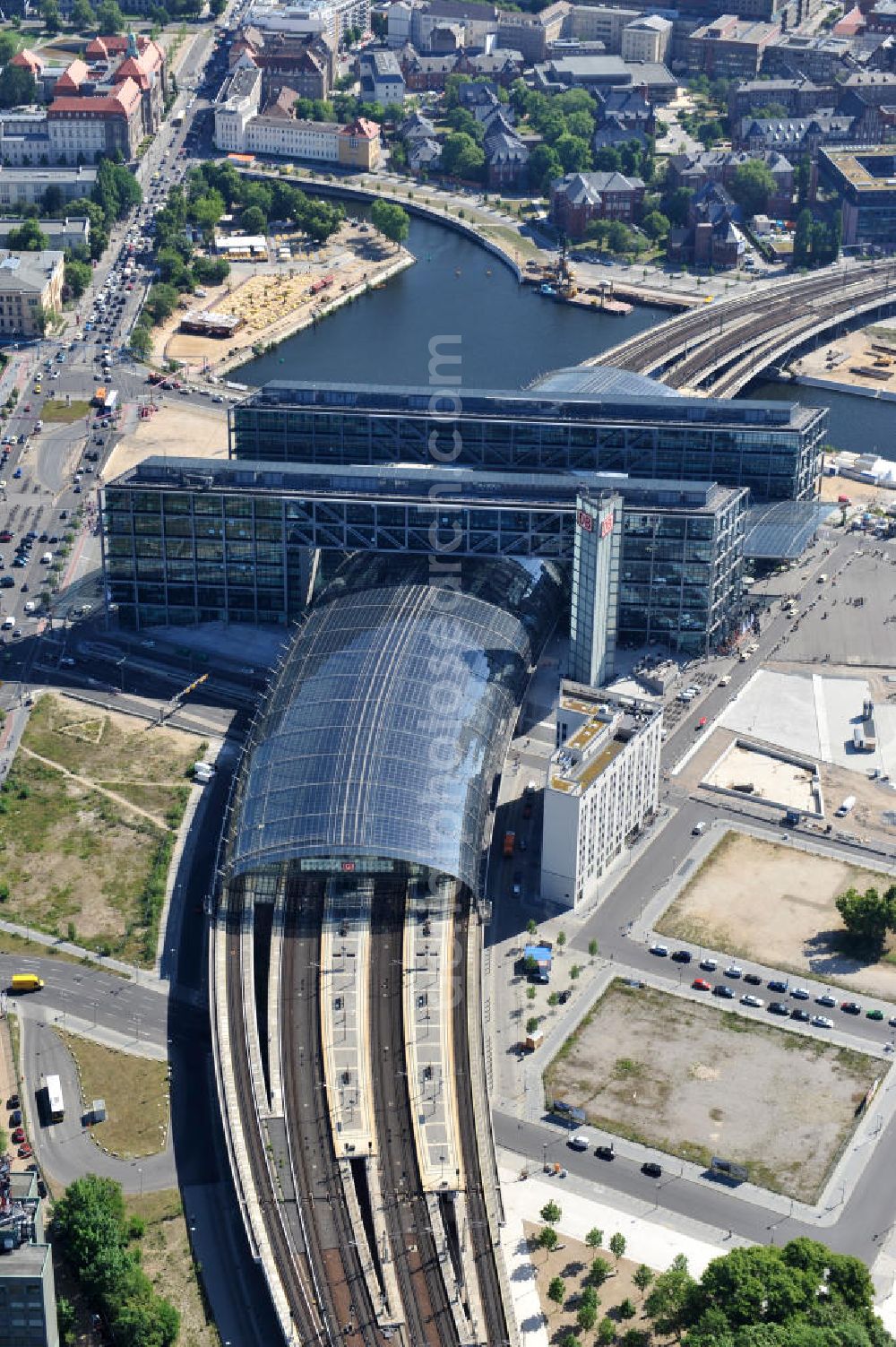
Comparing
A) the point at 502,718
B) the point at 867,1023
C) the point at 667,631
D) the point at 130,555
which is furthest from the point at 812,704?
the point at 130,555

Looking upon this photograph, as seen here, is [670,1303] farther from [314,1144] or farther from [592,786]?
[592,786]

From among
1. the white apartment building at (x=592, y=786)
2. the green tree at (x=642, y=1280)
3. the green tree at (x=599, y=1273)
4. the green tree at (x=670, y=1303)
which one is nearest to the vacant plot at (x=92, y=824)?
the white apartment building at (x=592, y=786)

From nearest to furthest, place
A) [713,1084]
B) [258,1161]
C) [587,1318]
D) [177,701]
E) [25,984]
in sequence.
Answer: [587,1318] < [258,1161] < [713,1084] < [25,984] < [177,701]

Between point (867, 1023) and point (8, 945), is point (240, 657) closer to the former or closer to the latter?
point (8, 945)

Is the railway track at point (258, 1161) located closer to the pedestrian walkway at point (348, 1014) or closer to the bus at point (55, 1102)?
the pedestrian walkway at point (348, 1014)

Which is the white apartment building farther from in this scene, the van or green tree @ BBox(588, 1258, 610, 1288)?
the van

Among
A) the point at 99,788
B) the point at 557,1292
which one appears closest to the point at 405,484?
the point at 99,788
